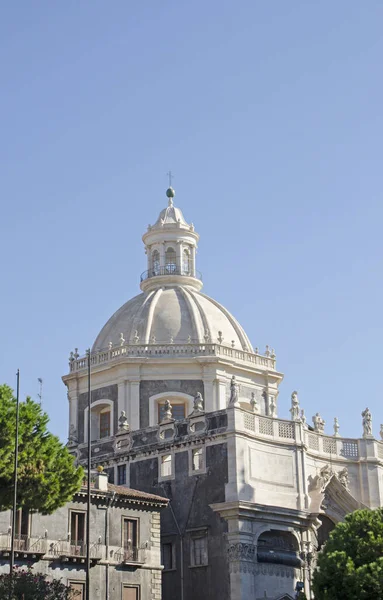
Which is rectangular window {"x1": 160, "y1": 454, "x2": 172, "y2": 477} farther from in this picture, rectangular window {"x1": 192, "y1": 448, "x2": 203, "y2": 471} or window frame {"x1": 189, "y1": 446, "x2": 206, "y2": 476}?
rectangular window {"x1": 192, "y1": 448, "x2": 203, "y2": 471}

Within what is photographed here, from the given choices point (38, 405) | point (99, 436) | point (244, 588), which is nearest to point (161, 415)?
point (99, 436)

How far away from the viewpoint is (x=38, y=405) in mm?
44031

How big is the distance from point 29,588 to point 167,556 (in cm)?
1764

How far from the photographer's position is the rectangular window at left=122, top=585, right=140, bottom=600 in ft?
168

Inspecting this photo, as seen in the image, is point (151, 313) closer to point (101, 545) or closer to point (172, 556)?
point (172, 556)

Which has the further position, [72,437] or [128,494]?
[72,437]

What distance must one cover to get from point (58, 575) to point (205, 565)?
1061cm

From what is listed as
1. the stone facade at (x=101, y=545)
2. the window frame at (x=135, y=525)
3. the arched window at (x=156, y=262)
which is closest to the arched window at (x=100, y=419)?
the arched window at (x=156, y=262)

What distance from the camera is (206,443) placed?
59.1 m

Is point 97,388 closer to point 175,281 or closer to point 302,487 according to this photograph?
point 175,281

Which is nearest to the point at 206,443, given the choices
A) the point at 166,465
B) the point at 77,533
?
the point at 166,465

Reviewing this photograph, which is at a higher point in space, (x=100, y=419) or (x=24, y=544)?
(x=100, y=419)

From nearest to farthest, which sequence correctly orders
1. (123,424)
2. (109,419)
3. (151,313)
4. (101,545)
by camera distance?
(101,545) → (123,424) → (109,419) → (151,313)

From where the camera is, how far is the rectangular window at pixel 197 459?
194 ft
